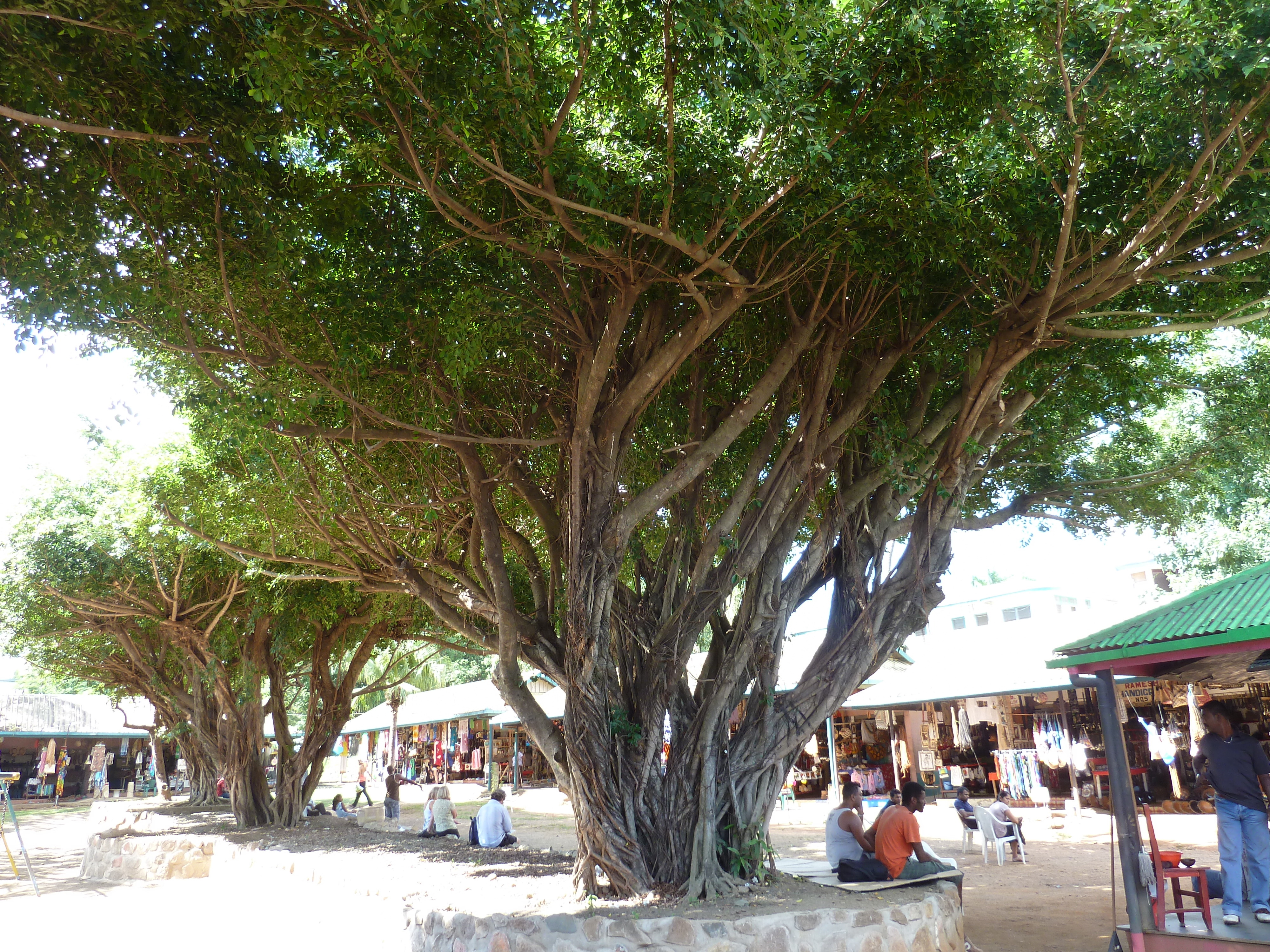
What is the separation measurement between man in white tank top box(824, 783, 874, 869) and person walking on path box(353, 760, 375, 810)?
1178cm

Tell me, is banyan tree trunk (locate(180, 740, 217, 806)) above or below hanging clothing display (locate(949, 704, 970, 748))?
below

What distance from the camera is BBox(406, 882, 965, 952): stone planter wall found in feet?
16.4

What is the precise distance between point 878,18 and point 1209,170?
222cm

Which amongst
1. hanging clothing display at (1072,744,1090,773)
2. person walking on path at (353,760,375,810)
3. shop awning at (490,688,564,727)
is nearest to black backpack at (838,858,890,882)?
hanging clothing display at (1072,744,1090,773)

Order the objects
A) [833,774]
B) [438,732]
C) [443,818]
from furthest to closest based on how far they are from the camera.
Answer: [438,732], [833,774], [443,818]

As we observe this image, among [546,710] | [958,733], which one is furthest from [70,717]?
[958,733]

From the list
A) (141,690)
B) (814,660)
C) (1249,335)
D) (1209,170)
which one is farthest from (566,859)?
(141,690)

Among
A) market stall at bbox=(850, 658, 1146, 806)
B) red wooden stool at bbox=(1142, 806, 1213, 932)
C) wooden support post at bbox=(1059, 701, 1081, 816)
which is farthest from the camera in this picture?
market stall at bbox=(850, 658, 1146, 806)

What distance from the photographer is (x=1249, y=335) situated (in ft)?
28.0

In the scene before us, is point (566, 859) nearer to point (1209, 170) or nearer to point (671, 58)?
point (671, 58)

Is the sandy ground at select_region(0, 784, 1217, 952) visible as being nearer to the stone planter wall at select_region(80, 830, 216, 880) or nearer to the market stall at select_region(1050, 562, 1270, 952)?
the stone planter wall at select_region(80, 830, 216, 880)

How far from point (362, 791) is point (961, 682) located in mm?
13075

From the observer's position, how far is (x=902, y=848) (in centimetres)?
621

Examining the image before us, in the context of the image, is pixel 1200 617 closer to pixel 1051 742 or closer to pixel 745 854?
pixel 745 854
